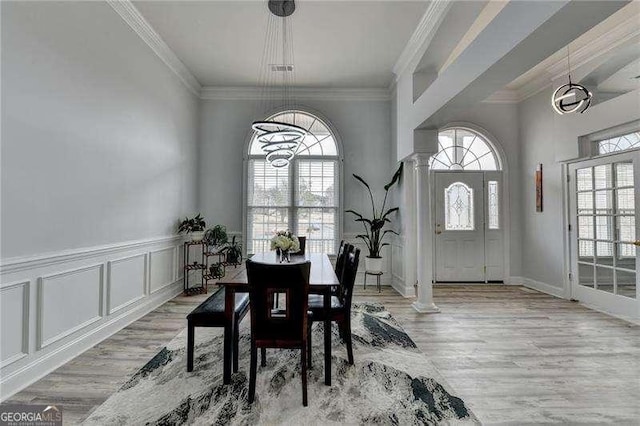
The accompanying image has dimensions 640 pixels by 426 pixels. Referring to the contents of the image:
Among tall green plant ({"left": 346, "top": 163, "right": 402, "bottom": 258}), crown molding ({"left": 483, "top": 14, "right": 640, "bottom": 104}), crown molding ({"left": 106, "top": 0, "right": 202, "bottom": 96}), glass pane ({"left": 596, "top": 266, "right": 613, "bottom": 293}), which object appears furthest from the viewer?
tall green plant ({"left": 346, "top": 163, "right": 402, "bottom": 258})

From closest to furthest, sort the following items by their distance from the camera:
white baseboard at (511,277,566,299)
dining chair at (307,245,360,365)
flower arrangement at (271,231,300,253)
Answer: dining chair at (307,245,360,365), flower arrangement at (271,231,300,253), white baseboard at (511,277,566,299)

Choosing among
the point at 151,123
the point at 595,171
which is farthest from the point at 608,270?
the point at 151,123

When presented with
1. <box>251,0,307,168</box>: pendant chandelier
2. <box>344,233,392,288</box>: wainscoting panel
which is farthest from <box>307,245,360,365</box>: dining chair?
<box>344,233,392,288</box>: wainscoting panel

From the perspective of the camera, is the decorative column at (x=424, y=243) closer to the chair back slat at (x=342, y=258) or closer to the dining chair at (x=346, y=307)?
the chair back slat at (x=342, y=258)

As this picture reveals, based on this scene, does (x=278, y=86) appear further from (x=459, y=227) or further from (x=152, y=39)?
(x=459, y=227)

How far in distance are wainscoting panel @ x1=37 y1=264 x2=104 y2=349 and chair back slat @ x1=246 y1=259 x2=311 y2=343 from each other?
5.65 ft

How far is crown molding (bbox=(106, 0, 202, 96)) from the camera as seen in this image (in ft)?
11.2

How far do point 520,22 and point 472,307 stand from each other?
11.5 ft

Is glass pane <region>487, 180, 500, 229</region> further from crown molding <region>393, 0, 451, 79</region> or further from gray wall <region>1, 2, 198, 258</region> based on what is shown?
gray wall <region>1, 2, 198, 258</region>

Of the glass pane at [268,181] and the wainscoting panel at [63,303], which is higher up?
the glass pane at [268,181]


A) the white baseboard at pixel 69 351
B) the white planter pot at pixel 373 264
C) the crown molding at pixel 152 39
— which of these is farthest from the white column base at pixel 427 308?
the crown molding at pixel 152 39

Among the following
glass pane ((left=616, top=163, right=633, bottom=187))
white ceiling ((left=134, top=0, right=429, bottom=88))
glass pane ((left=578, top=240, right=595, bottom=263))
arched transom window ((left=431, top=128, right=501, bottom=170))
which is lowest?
glass pane ((left=578, top=240, right=595, bottom=263))

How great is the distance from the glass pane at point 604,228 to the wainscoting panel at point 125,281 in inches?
238

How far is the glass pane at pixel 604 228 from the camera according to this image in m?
4.14
